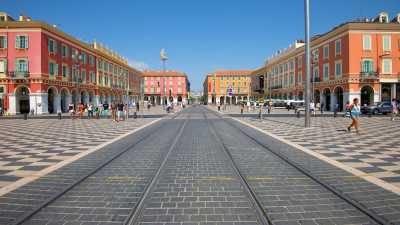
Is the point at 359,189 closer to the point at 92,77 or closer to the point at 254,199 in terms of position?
the point at 254,199

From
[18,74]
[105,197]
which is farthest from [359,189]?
[18,74]

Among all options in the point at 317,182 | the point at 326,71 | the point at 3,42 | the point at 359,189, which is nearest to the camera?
the point at 359,189

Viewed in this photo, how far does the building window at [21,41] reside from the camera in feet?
136

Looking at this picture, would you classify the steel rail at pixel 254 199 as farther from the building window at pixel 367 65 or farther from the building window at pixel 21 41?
the building window at pixel 21 41

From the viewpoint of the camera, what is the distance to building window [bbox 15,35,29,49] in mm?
41562

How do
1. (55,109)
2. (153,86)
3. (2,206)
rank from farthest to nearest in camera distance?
(153,86) → (55,109) → (2,206)

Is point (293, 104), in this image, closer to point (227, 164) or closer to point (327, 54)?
point (327, 54)

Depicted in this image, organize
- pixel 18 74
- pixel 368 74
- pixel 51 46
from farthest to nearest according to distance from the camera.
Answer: pixel 51 46
pixel 368 74
pixel 18 74

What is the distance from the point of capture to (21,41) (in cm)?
4169

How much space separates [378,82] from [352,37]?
6778 mm

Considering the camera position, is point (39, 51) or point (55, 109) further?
point (55, 109)

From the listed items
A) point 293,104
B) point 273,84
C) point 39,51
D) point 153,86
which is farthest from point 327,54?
point 153,86

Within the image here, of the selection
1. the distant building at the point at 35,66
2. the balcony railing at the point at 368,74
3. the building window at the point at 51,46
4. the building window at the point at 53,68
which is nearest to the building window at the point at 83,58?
the distant building at the point at 35,66

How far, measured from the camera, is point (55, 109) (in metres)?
45.5
